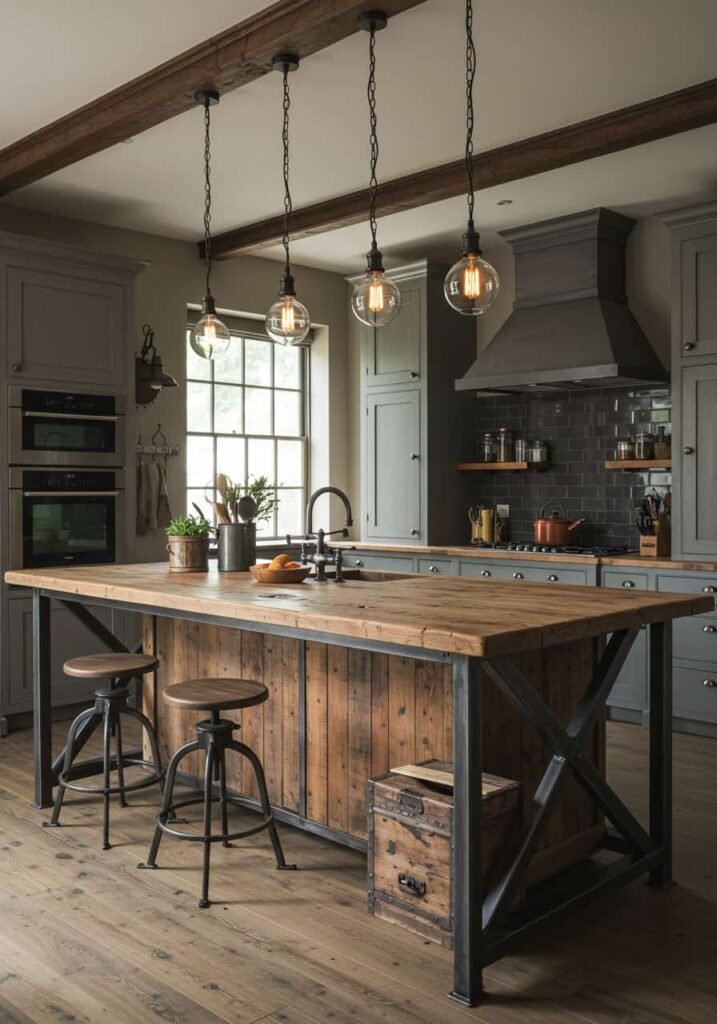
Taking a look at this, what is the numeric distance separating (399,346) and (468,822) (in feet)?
15.6

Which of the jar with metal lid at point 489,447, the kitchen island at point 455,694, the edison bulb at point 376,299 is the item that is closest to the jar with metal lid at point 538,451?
the jar with metal lid at point 489,447

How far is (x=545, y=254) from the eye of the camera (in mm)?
6066

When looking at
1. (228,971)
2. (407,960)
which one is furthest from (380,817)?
(228,971)

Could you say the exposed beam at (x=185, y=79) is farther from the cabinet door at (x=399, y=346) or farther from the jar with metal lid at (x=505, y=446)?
the jar with metal lid at (x=505, y=446)

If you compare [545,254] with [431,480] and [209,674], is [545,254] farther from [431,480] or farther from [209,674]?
[209,674]

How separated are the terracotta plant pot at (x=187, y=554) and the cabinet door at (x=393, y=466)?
9.00 ft

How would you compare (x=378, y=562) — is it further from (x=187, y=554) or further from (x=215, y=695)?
(x=215, y=695)

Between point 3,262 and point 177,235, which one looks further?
point 177,235

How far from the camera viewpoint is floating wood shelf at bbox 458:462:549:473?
6.37 m

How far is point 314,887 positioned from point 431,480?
3806mm

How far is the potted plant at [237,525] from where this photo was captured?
13.3 feet

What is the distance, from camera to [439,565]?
6273 millimetres

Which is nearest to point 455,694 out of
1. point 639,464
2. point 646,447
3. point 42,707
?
point 42,707

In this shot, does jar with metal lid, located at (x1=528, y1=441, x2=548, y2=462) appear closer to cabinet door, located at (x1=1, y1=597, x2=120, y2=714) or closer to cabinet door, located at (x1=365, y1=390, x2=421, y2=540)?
cabinet door, located at (x1=365, y1=390, x2=421, y2=540)
